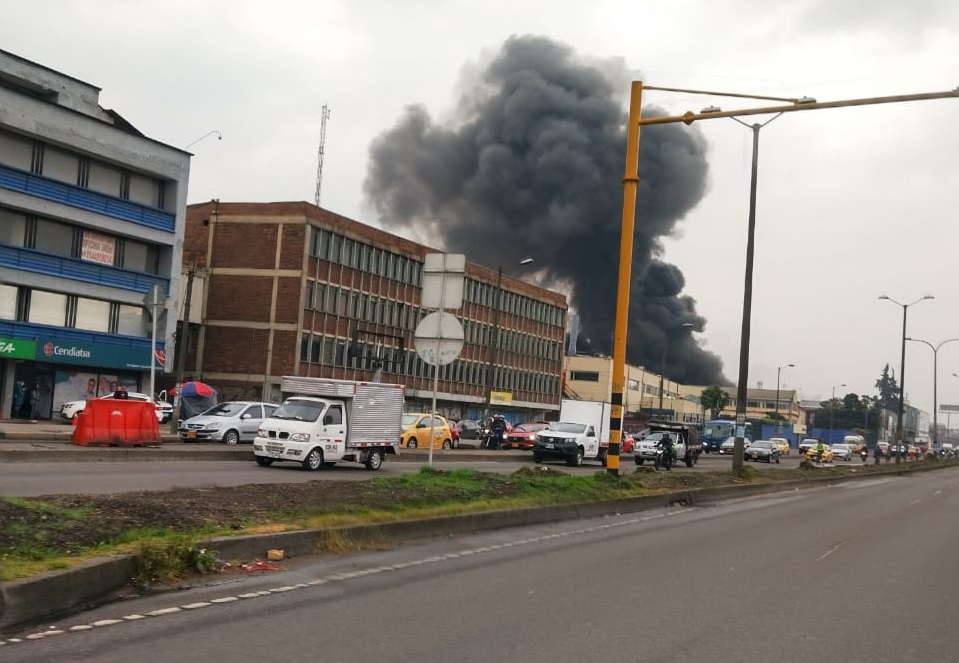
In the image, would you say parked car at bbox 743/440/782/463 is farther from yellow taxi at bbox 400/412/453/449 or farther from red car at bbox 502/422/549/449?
yellow taxi at bbox 400/412/453/449

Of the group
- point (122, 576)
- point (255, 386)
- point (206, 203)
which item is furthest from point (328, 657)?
point (206, 203)

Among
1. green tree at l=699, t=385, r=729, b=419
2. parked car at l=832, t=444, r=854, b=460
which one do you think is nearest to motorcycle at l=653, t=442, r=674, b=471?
parked car at l=832, t=444, r=854, b=460

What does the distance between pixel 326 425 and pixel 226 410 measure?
369 inches

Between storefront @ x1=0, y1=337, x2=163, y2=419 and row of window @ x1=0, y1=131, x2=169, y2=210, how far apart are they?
22.8 feet

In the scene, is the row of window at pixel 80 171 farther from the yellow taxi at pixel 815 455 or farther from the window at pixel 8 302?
the yellow taxi at pixel 815 455

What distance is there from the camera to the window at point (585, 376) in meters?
116

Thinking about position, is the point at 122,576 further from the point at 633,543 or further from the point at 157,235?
the point at 157,235

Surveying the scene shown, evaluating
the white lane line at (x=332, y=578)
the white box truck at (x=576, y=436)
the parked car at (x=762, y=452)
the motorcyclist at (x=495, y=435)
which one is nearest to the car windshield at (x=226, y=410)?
the white box truck at (x=576, y=436)

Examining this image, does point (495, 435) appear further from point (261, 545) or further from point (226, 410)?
point (261, 545)

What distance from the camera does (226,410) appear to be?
3186 centimetres

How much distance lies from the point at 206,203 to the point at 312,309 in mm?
10022

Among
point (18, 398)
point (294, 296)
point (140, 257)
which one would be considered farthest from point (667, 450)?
point (294, 296)

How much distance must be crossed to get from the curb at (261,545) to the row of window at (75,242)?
32.7m

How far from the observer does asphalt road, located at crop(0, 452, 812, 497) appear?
49.0ft
